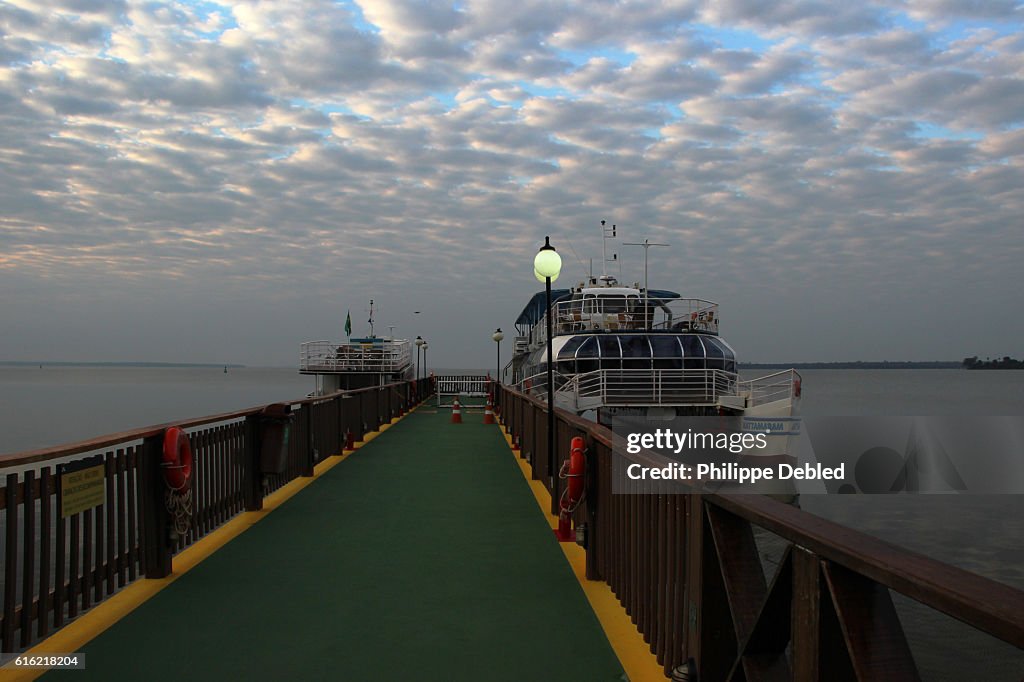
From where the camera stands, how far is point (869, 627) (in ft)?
6.70

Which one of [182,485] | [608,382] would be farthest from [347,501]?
[608,382]

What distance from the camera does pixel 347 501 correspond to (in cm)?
955

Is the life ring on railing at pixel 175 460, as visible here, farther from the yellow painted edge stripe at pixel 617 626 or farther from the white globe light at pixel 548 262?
the white globe light at pixel 548 262

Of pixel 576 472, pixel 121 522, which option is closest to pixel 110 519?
pixel 121 522

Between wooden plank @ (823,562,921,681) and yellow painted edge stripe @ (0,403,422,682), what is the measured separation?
13.3ft

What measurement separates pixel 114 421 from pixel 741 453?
160ft

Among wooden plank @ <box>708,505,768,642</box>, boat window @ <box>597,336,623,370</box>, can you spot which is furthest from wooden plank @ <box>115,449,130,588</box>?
boat window @ <box>597,336,623,370</box>

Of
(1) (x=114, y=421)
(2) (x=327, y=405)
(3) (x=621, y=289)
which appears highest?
(3) (x=621, y=289)

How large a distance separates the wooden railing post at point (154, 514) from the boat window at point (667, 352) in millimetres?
23523

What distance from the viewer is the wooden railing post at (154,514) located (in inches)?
229

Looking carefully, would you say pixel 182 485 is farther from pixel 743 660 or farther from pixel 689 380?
pixel 689 380

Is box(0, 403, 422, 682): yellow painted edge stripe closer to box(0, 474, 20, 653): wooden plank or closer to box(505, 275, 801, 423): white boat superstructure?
box(0, 474, 20, 653): wooden plank

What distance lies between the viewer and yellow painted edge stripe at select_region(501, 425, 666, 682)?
4.30 m

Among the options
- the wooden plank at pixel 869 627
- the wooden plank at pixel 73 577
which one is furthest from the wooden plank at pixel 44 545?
the wooden plank at pixel 869 627
